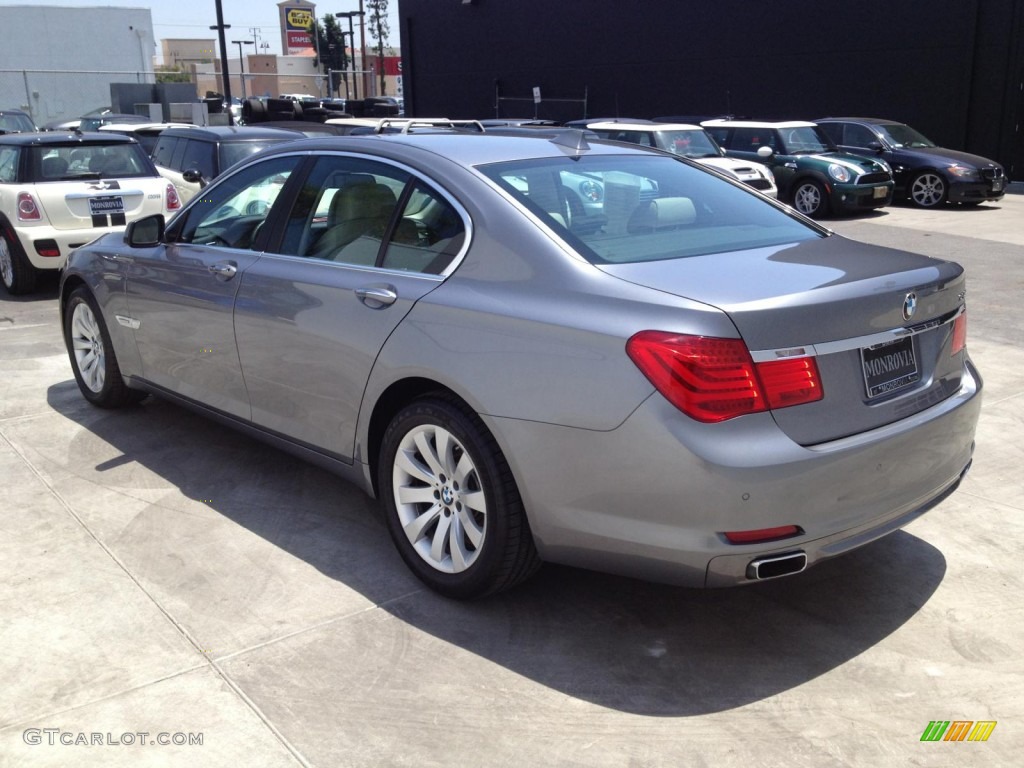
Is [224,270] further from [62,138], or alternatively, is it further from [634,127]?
[634,127]

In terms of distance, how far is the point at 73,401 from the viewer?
6.47 metres

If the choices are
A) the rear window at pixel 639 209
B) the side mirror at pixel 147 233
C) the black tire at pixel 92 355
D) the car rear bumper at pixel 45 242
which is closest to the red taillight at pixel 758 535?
the rear window at pixel 639 209

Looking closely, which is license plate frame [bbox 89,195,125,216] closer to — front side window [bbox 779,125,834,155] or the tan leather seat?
the tan leather seat

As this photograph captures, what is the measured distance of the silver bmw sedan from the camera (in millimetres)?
3018

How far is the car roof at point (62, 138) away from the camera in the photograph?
32.8 ft

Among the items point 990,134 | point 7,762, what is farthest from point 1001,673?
point 990,134

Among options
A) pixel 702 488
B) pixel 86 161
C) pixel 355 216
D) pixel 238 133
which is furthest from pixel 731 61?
pixel 702 488

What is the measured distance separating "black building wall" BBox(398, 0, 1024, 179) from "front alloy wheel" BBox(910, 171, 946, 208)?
496 cm

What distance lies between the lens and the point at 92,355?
6125 mm

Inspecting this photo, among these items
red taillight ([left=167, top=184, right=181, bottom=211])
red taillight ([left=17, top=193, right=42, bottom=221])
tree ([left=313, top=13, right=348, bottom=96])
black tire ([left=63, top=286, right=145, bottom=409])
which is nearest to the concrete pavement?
black tire ([left=63, top=286, right=145, bottom=409])

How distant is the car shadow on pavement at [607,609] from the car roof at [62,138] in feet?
21.1

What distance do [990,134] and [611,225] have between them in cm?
2011

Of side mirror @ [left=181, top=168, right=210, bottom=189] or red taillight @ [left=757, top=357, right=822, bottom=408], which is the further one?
side mirror @ [left=181, top=168, right=210, bottom=189]

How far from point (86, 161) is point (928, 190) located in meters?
13.2
